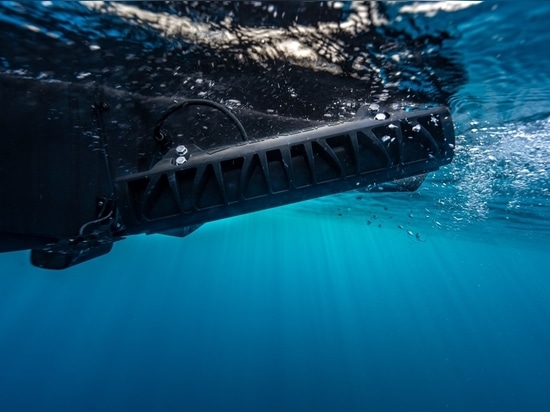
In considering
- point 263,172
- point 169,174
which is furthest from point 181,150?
point 263,172

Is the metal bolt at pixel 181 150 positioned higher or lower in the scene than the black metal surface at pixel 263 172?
higher

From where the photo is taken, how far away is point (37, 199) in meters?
3.50

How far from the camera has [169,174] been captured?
10.8 ft

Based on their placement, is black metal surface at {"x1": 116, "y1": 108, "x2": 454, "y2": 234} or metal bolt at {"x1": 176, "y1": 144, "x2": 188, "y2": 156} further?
metal bolt at {"x1": 176, "y1": 144, "x2": 188, "y2": 156}

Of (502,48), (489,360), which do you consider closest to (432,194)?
(502,48)

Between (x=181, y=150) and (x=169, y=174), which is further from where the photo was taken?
(x=181, y=150)

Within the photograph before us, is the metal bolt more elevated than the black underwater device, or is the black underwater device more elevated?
the metal bolt

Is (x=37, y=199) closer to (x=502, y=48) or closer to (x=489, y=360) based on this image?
(x=502, y=48)

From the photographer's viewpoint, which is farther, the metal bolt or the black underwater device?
the metal bolt

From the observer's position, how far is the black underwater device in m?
3.32

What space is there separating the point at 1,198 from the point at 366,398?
32383 millimetres

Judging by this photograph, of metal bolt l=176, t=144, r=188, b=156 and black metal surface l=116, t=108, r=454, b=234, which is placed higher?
metal bolt l=176, t=144, r=188, b=156

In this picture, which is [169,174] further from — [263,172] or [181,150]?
[263,172]

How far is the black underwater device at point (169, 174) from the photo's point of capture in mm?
3324
